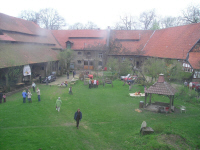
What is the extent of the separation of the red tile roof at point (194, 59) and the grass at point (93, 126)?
26.8ft

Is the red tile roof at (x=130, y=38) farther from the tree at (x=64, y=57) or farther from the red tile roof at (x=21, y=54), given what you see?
the red tile roof at (x=21, y=54)

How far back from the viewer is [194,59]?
25.5 m

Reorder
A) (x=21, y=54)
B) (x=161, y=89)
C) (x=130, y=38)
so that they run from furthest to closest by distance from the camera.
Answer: (x=130, y=38) → (x=21, y=54) → (x=161, y=89)

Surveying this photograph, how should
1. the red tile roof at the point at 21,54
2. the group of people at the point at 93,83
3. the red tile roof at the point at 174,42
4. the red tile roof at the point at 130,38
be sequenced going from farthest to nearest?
the red tile roof at the point at 130,38 < the red tile roof at the point at 174,42 < the group of people at the point at 93,83 < the red tile roof at the point at 21,54

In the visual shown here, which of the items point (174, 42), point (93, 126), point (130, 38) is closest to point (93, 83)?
point (93, 126)

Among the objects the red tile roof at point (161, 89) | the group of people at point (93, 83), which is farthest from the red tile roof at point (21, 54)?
the red tile roof at point (161, 89)

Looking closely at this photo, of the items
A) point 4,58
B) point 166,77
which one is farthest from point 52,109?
point 166,77

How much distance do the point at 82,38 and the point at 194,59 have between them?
27118mm

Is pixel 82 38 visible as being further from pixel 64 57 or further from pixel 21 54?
pixel 21 54

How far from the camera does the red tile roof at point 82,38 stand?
42031 millimetres

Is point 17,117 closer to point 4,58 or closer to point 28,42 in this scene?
point 4,58

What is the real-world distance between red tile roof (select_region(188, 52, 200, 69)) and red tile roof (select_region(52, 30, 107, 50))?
20.5 m

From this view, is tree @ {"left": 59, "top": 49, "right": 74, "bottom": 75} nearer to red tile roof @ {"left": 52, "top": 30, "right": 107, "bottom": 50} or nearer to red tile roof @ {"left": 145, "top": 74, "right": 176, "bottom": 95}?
red tile roof @ {"left": 52, "top": 30, "right": 107, "bottom": 50}

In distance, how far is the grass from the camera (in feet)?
31.3
